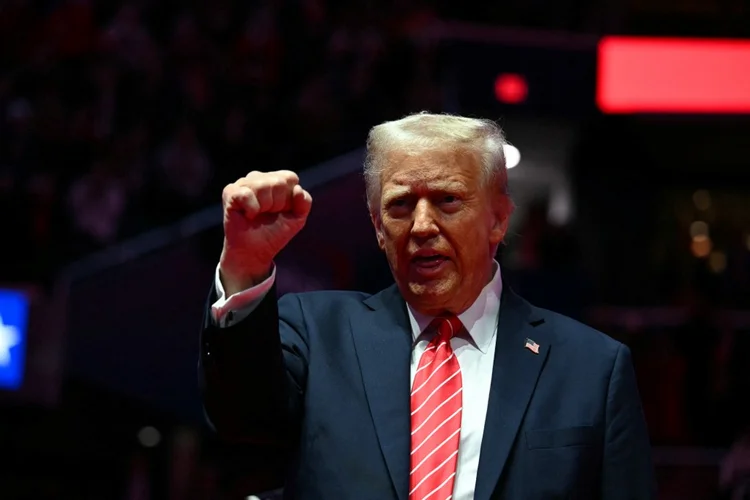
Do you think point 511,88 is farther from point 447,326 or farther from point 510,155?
point 447,326

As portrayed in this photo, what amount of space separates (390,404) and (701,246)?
269 inches

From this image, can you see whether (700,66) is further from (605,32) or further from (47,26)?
(47,26)

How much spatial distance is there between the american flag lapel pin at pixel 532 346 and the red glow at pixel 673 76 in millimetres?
4249

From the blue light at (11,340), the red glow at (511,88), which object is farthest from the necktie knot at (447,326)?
the red glow at (511,88)

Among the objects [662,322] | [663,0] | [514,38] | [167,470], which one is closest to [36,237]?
[167,470]

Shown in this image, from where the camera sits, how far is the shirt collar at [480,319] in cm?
233

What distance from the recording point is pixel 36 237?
609 centimetres

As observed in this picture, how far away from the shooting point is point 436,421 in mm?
2184

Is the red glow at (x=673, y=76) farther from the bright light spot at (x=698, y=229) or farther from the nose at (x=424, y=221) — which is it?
the nose at (x=424, y=221)

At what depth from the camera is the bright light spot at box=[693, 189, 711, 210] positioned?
957 centimetres

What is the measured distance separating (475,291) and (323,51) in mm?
4956

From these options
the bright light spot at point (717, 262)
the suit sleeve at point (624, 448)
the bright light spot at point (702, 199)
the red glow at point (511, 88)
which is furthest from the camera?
the bright light spot at point (702, 199)

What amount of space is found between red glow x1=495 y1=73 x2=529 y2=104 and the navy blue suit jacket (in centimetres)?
382

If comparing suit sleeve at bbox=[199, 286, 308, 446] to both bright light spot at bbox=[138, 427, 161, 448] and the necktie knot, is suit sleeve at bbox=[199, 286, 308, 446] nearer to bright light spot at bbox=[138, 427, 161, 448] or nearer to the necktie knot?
the necktie knot
